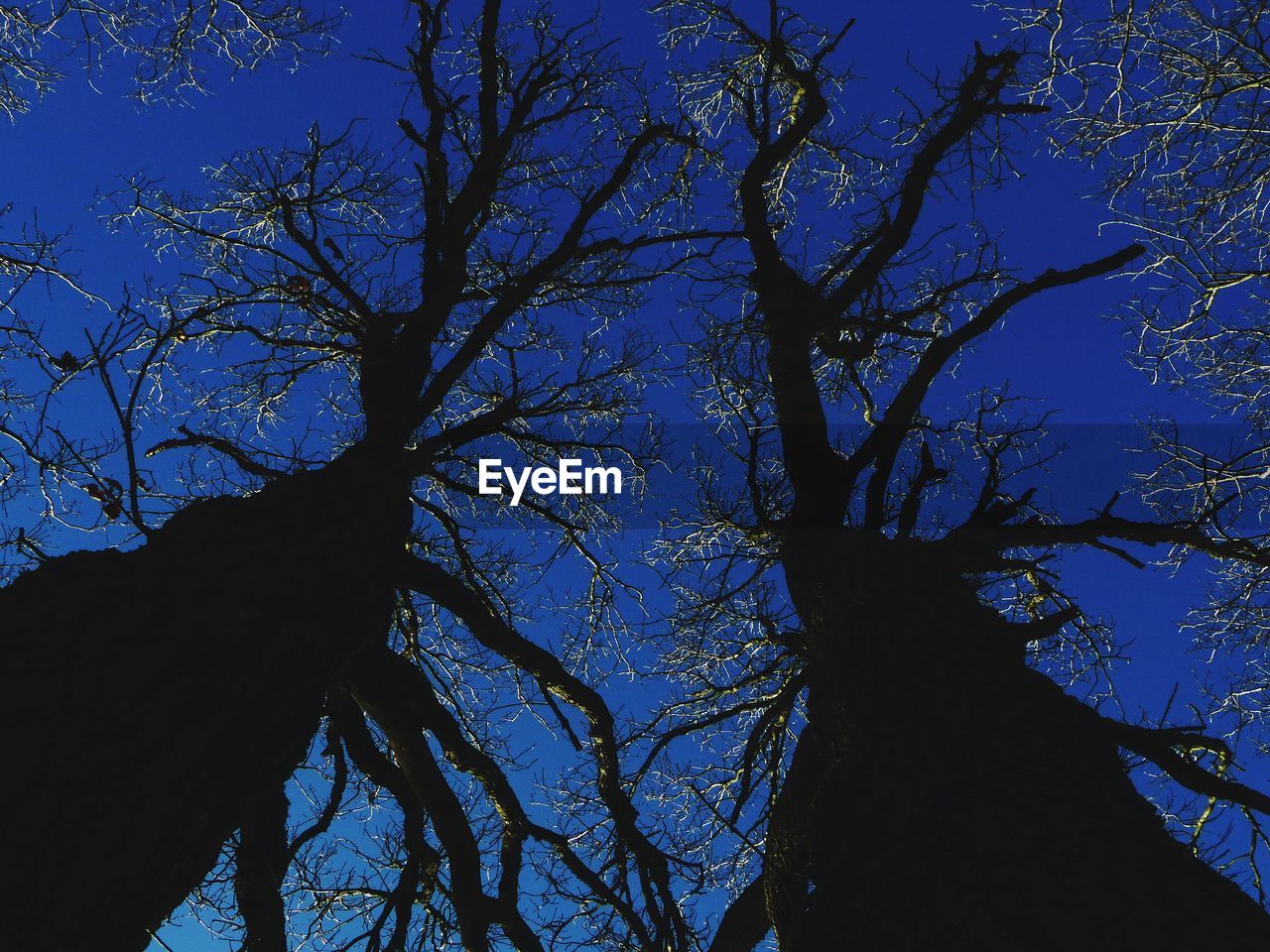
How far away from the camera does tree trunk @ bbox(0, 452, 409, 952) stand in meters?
2.24

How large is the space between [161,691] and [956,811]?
233 centimetres

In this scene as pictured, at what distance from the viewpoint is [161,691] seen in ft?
8.66

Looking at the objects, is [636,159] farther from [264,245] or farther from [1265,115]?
[1265,115]

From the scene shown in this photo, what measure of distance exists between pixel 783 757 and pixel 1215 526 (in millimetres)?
2906

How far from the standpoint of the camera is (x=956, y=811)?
8.67 ft

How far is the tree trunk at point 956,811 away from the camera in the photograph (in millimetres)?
2209

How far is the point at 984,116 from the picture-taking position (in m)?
5.67

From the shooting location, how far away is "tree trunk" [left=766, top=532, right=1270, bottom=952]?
2209mm

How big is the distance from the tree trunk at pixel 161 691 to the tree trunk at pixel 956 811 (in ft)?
6.08

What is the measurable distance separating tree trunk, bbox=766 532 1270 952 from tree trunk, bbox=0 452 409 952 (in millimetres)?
1854

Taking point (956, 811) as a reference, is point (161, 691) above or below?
above

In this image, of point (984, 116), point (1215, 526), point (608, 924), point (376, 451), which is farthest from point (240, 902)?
point (984, 116)

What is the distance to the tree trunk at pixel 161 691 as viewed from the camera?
2236 millimetres

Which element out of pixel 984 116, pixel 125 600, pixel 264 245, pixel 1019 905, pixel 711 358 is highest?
pixel 984 116
